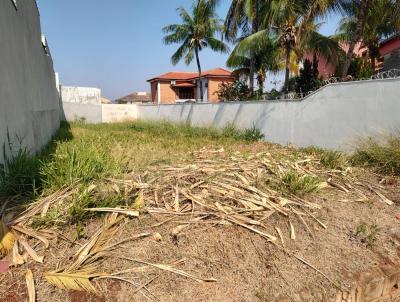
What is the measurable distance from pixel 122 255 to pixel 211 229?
93 cm

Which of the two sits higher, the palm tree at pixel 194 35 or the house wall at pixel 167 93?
the palm tree at pixel 194 35

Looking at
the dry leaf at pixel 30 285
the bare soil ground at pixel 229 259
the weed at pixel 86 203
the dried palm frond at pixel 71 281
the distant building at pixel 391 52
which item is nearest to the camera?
the dry leaf at pixel 30 285

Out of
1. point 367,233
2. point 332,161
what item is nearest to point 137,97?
point 332,161

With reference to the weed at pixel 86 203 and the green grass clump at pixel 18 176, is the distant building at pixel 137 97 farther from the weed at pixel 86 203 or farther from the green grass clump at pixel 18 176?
the weed at pixel 86 203

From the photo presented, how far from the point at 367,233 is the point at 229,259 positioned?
1.77 metres

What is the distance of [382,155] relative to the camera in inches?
231

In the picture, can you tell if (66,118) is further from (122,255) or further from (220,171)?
(122,255)

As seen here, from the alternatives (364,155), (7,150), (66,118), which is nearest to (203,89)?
(66,118)

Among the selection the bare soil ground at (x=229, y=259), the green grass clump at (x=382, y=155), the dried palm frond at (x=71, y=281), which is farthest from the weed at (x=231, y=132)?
the dried palm frond at (x=71, y=281)

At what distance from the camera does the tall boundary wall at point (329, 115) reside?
7070mm

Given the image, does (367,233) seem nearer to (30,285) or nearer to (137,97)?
(30,285)

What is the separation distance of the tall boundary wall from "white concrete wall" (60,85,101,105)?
14101 millimetres

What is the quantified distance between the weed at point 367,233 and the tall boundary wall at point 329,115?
390cm

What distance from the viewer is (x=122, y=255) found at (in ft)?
9.12
